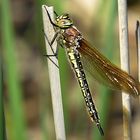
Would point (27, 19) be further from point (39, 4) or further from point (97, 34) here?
point (39, 4)

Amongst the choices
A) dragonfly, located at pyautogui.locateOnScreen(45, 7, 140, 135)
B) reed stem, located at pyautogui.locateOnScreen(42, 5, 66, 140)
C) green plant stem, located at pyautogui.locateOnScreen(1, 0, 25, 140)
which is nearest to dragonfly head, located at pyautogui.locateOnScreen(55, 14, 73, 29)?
dragonfly, located at pyautogui.locateOnScreen(45, 7, 140, 135)

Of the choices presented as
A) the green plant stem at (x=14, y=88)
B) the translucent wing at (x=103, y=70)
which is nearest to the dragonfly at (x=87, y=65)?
the translucent wing at (x=103, y=70)

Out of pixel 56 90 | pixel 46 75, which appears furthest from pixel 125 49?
pixel 46 75

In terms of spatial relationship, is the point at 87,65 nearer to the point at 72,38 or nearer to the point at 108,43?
the point at 72,38

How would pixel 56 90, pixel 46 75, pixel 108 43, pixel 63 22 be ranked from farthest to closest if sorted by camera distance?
pixel 46 75, pixel 63 22, pixel 108 43, pixel 56 90

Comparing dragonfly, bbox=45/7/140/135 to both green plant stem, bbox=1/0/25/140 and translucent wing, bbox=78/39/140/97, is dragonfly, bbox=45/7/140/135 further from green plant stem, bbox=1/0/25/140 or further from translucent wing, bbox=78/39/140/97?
green plant stem, bbox=1/0/25/140

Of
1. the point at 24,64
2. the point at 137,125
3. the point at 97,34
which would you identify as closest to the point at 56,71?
the point at 97,34
